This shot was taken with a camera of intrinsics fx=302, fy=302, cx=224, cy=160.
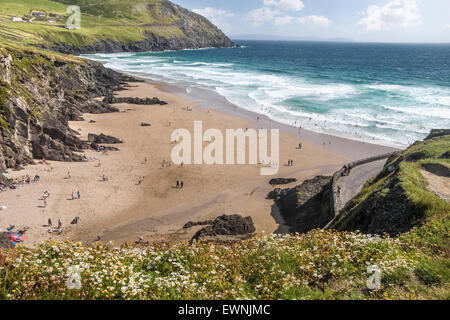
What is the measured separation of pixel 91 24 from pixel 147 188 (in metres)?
167

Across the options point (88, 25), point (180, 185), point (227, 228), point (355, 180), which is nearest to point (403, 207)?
point (227, 228)

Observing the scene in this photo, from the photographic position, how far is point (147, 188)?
27344mm

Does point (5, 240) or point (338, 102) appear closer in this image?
point (5, 240)

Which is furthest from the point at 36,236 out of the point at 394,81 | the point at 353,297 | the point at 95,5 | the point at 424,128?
the point at 95,5

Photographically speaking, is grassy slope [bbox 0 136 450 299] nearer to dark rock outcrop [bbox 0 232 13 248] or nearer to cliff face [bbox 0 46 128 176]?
dark rock outcrop [bbox 0 232 13 248]

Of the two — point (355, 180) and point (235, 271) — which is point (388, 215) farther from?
point (355, 180)

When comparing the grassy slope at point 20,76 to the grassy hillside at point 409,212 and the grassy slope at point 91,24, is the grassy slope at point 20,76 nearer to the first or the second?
the grassy hillside at point 409,212

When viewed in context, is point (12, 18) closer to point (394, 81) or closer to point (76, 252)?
point (394, 81)

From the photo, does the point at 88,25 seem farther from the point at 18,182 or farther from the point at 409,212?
the point at 409,212

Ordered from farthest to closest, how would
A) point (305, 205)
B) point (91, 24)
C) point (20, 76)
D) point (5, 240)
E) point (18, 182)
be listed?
point (91, 24)
point (20, 76)
point (18, 182)
point (305, 205)
point (5, 240)

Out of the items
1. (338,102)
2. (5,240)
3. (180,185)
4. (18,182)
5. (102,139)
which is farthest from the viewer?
(338,102)

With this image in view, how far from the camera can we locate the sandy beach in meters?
21.6

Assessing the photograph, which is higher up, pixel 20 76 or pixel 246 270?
pixel 20 76

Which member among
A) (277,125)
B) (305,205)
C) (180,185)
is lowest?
(305,205)
